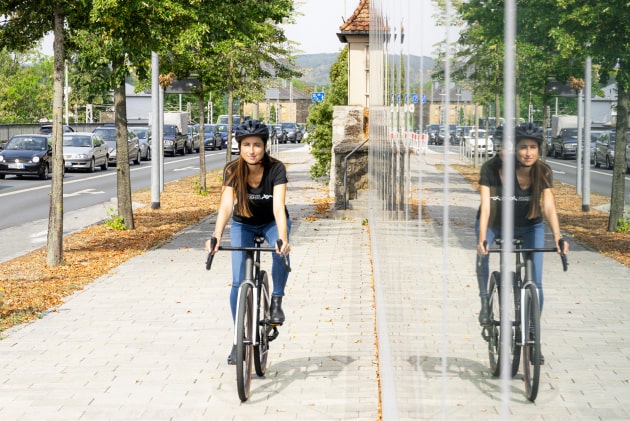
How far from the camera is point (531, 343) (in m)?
1.56

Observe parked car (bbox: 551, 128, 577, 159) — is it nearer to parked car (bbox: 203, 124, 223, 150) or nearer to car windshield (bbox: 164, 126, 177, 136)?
car windshield (bbox: 164, 126, 177, 136)

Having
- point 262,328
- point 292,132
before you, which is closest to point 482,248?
point 262,328

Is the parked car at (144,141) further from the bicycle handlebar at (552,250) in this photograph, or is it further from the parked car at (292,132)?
the bicycle handlebar at (552,250)

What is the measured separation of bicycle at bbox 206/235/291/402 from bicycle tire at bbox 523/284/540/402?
4671mm

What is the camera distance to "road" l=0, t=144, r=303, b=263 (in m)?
18.3

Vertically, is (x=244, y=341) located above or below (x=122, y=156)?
below

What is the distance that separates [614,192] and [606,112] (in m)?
0.20

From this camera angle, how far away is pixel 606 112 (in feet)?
5.70

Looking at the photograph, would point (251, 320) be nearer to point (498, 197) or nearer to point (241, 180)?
point (241, 180)

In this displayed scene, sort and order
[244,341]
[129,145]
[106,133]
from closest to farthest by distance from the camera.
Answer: [244,341], [129,145], [106,133]

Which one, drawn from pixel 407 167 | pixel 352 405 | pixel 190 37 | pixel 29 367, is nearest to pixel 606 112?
pixel 407 167

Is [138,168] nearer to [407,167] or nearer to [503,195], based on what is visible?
[407,167]

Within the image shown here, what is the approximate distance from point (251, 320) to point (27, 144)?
34.1 m

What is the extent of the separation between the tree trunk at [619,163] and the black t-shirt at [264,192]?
493 centimetres
